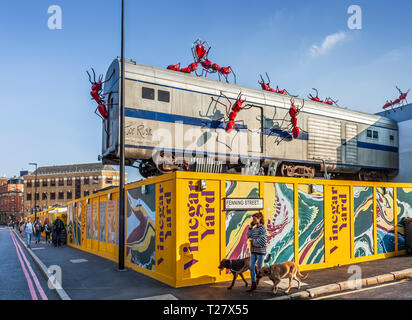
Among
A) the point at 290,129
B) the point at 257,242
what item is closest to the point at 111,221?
the point at 257,242

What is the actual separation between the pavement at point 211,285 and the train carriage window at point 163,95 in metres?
5.88

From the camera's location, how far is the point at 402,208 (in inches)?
532

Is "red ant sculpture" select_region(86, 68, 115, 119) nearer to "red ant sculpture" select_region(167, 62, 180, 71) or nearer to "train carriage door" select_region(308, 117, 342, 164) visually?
"red ant sculpture" select_region(167, 62, 180, 71)

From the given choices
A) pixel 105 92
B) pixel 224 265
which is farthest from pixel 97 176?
pixel 224 265

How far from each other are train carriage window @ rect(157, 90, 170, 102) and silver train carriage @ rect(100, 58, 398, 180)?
0.04 m

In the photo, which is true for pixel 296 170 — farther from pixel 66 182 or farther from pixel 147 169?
pixel 66 182

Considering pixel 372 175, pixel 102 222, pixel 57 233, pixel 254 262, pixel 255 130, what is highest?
pixel 255 130

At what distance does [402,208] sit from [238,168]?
270 inches

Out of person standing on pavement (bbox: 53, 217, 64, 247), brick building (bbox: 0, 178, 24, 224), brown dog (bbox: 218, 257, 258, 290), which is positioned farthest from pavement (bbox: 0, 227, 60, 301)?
brick building (bbox: 0, 178, 24, 224)

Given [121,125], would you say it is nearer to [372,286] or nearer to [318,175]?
[372,286]

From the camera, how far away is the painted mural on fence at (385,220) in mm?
12539

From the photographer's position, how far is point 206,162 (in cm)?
1198

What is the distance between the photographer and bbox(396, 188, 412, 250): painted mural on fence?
13203mm
